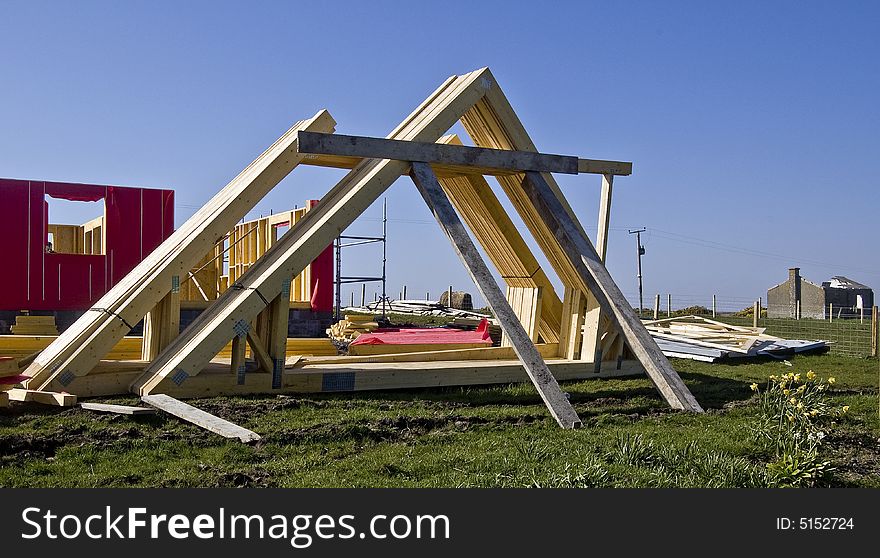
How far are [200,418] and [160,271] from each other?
7.58ft

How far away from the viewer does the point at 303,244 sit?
335 inches

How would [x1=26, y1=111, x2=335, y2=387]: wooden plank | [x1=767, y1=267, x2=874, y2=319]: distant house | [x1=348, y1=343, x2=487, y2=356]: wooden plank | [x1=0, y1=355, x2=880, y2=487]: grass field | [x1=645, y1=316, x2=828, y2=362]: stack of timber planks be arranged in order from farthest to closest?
[x1=767, y1=267, x2=874, y2=319]: distant house < [x1=645, y1=316, x2=828, y2=362]: stack of timber planks < [x1=348, y1=343, x2=487, y2=356]: wooden plank < [x1=26, y1=111, x2=335, y2=387]: wooden plank < [x1=0, y1=355, x2=880, y2=487]: grass field

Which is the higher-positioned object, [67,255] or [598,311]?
[67,255]

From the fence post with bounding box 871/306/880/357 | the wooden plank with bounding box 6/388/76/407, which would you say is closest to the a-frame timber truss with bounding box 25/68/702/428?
the wooden plank with bounding box 6/388/76/407

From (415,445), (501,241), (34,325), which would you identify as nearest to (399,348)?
(501,241)

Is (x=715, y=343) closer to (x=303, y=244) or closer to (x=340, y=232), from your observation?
(x=340, y=232)

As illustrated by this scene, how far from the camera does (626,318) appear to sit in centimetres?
902

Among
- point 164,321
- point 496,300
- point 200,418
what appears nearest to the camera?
point 200,418

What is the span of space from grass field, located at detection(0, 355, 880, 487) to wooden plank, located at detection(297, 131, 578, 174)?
2515 mm

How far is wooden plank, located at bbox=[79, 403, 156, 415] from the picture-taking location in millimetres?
7172

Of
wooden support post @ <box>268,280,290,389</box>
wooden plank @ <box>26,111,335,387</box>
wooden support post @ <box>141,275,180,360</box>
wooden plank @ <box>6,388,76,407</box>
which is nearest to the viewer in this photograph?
wooden plank @ <box>6,388,76,407</box>

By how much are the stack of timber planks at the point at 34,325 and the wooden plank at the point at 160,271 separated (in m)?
7.00

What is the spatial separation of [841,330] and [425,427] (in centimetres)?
1818

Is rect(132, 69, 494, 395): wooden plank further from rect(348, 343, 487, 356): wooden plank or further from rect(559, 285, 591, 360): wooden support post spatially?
rect(559, 285, 591, 360): wooden support post
